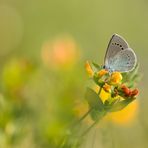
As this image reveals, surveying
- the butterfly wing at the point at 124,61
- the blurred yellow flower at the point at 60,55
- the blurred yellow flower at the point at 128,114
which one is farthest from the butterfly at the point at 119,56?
the blurred yellow flower at the point at 60,55

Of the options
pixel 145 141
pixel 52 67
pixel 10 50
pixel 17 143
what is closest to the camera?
pixel 17 143

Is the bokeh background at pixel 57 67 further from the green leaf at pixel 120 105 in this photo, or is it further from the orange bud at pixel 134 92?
the orange bud at pixel 134 92

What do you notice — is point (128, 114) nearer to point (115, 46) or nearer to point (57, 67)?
point (57, 67)

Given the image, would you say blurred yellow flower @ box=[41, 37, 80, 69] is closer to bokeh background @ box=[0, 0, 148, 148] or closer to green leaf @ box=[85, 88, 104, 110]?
bokeh background @ box=[0, 0, 148, 148]

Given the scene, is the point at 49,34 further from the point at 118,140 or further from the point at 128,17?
the point at 118,140

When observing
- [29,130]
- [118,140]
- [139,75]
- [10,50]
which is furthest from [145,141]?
[10,50]

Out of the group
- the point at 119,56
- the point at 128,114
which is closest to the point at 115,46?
the point at 119,56
